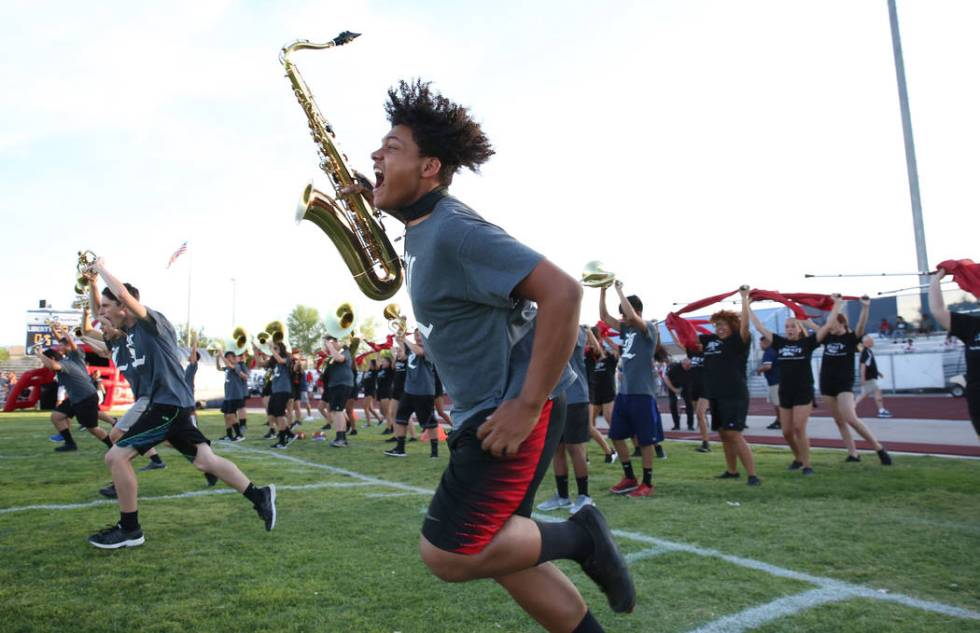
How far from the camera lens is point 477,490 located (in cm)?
204

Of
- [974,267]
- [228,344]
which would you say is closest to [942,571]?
[974,267]

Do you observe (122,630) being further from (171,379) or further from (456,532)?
(171,379)

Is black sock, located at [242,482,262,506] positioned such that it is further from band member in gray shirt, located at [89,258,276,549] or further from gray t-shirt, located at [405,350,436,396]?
gray t-shirt, located at [405,350,436,396]

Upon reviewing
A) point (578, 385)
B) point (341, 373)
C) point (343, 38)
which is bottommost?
point (578, 385)

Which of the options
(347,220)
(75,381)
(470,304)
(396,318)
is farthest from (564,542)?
(75,381)

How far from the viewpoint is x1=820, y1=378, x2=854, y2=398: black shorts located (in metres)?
8.52

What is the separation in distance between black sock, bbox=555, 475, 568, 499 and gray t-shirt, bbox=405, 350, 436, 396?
4932 mm

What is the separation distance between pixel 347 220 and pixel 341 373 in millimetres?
3854

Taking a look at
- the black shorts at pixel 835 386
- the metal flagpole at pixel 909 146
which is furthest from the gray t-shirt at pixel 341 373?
the metal flagpole at pixel 909 146

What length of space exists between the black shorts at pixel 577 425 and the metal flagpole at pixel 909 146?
16762mm

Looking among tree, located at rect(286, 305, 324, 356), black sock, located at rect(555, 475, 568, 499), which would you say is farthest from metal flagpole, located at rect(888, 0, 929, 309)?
tree, located at rect(286, 305, 324, 356)

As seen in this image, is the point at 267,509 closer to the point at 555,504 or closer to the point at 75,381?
the point at 555,504

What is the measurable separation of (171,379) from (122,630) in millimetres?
2573

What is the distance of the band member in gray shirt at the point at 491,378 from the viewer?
1.96 meters
